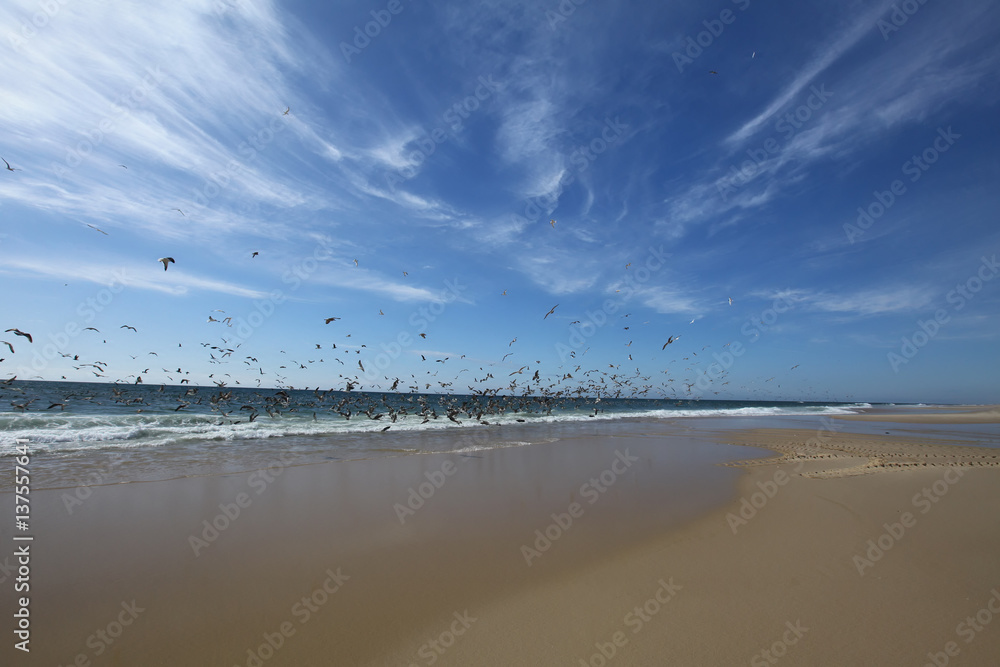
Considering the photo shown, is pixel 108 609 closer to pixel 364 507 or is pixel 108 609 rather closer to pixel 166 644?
pixel 166 644
